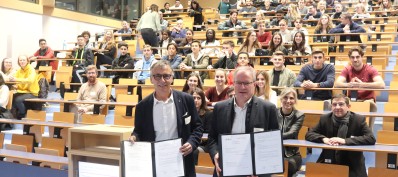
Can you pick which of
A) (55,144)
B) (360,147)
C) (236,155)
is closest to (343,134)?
(360,147)

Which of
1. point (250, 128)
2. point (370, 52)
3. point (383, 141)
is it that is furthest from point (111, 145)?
point (370, 52)

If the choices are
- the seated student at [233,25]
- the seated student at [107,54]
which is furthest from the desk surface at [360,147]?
the seated student at [233,25]

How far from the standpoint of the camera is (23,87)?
23.3 ft

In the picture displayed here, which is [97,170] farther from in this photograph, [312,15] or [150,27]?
[312,15]

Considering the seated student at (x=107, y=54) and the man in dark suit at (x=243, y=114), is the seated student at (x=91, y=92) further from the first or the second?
the man in dark suit at (x=243, y=114)

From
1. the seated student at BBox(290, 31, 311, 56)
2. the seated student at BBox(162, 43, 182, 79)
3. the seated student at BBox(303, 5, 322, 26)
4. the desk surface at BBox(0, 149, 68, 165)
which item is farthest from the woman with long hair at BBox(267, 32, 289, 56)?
the desk surface at BBox(0, 149, 68, 165)

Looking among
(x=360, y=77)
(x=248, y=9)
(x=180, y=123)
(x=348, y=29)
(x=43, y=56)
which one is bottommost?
(x=180, y=123)

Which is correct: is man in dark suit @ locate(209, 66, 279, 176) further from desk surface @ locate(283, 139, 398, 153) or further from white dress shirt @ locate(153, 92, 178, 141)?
desk surface @ locate(283, 139, 398, 153)

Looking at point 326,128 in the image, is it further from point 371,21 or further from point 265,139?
point 371,21

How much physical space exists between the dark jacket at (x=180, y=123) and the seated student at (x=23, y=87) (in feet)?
15.1

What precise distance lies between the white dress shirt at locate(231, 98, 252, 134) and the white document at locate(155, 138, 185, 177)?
0.28 meters

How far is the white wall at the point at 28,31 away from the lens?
36.1 feet

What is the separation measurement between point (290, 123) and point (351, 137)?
1.84 feet

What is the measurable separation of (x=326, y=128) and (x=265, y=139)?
1.81 meters
